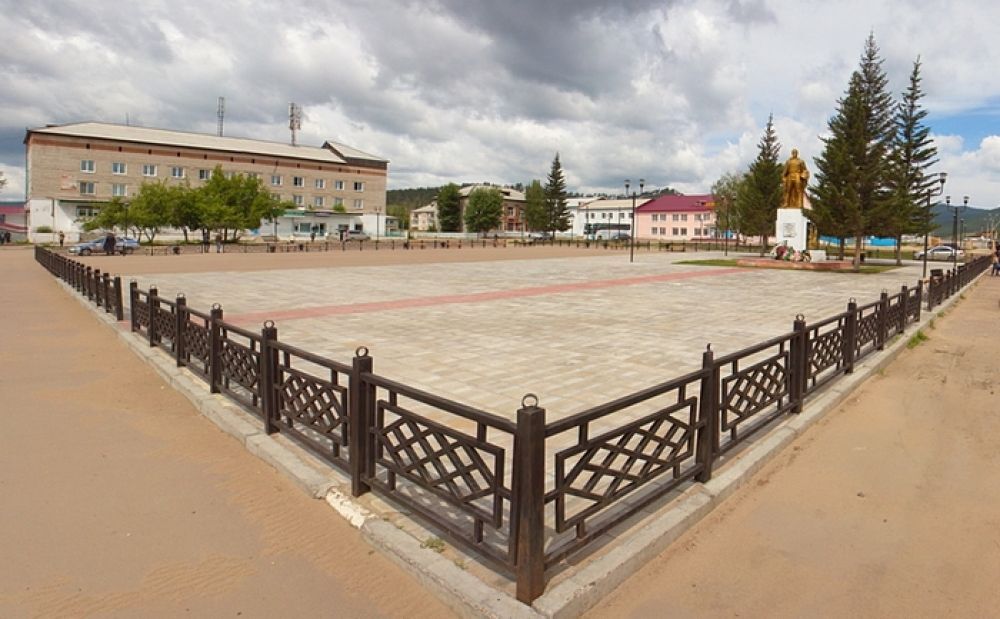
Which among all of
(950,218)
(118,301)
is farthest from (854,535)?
(950,218)

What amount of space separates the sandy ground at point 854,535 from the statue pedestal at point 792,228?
29.4 meters

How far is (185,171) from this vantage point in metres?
65.5

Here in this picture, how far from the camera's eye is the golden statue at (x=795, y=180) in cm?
3284

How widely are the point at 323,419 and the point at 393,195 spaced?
184970 mm

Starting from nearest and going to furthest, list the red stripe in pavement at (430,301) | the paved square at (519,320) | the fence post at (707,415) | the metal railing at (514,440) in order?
the metal railing at (514,440), the fence post at (707,415), the paved square at (519,320), the red stripe in pavement at (430,301)

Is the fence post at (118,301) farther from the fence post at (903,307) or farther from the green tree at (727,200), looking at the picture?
the green tree at (727,200)

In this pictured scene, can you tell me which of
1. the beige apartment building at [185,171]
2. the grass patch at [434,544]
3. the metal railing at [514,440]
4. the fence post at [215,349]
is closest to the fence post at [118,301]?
the metal railing at [514,440]

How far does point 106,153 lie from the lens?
198 feet

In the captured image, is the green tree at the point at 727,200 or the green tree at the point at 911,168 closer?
the green tree at the point at 911,168

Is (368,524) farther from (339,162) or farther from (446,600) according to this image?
(339,162)

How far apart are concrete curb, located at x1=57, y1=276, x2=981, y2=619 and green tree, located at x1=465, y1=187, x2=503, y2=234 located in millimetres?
84683

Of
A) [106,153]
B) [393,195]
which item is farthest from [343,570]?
[393,195]

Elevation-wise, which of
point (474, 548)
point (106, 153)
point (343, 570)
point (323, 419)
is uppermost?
point (106, 153)

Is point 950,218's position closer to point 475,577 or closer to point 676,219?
point 676,219
